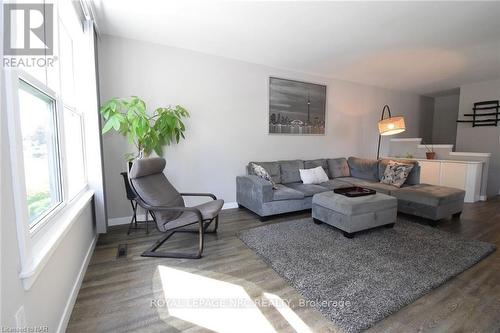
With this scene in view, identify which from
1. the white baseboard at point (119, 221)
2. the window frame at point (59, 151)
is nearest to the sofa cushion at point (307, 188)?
the white baseboard at point (119, 221)

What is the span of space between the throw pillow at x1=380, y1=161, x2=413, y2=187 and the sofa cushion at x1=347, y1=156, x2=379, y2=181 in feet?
1.17

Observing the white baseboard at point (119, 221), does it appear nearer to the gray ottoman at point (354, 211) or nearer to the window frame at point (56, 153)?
the window frame at point (56, 153)

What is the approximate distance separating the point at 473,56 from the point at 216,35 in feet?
13.4

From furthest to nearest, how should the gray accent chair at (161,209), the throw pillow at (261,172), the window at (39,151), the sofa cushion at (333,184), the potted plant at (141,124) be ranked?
the sofa cushion at (333,184) → the throw pillow at (261,172) → the potted plant at (141,124) → the gray accent chair at (161,209) → the window at (39,151)

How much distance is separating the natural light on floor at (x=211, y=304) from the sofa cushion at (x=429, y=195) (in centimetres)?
293

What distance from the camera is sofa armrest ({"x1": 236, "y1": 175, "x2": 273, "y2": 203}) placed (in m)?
3.36

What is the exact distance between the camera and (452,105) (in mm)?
6660

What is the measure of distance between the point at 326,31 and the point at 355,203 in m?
2.17

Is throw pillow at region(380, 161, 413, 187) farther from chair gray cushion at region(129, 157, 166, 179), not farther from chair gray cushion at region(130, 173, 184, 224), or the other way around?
chair gray cushion at region(129, 157, 166, 179)

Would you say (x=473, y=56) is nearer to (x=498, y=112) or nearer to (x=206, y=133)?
(x=498, y=112)

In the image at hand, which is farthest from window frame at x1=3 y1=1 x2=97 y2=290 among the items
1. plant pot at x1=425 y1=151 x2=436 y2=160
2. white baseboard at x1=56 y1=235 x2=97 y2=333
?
plant pot at x1=425 y1=151 x2=436 y2=160

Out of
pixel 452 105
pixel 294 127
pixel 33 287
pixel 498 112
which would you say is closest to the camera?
pixel 33 287

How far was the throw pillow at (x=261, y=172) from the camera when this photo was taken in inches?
140

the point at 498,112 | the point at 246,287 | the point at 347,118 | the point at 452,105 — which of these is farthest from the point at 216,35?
the point at 452,105
